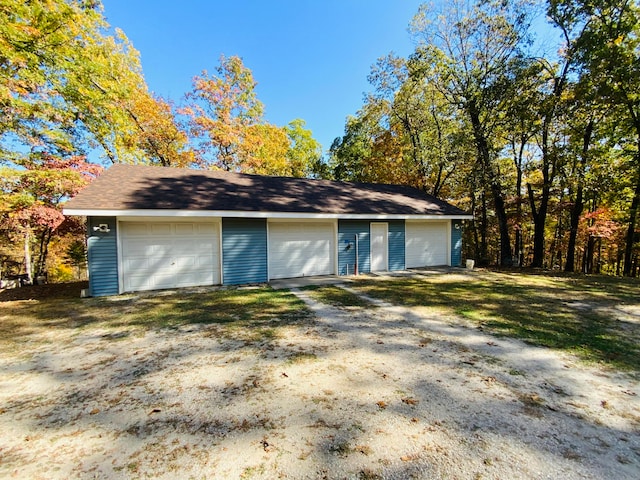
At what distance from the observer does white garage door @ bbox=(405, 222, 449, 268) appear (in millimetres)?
11672

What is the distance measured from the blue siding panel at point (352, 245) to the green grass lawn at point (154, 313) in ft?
11.1

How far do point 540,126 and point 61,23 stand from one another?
1694cm

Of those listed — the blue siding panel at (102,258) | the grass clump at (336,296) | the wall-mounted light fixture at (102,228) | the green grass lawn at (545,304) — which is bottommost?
the grass clump at (336,296)

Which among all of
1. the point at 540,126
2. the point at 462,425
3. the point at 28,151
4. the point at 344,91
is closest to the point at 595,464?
the point at 462,425

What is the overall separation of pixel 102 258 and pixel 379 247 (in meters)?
8.74

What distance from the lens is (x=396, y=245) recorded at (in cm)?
1130

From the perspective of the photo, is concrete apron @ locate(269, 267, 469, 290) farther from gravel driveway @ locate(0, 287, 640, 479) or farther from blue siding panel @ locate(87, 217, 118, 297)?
gravel driveway @ locate(0, 287, 640, 479)

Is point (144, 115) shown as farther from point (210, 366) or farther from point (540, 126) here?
point (540, 126)

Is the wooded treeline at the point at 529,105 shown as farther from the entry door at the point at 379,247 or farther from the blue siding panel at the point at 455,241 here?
the entry door at the point at 379,247

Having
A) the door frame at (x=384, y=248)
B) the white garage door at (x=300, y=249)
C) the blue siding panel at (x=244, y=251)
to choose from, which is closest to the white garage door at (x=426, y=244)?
the door frame at (x=384, y=248)

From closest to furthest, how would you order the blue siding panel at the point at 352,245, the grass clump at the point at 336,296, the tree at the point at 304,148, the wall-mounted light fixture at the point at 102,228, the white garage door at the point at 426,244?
the grass clump at the point at 336,296 → the wall-mounted light fixture at the point at 102,228 → the blue siding panel at the point at 352,245 → the white garage door at the point at 426,244 → the tree at the point at 304,148

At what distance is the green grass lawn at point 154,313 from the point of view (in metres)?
4.82

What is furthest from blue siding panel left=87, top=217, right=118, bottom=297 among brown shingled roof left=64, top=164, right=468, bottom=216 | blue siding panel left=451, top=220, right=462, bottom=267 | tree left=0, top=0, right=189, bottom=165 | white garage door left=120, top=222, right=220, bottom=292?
blue siding panel left=451, top=220, right=462, bottom=267

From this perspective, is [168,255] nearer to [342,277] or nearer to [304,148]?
[342,277]
